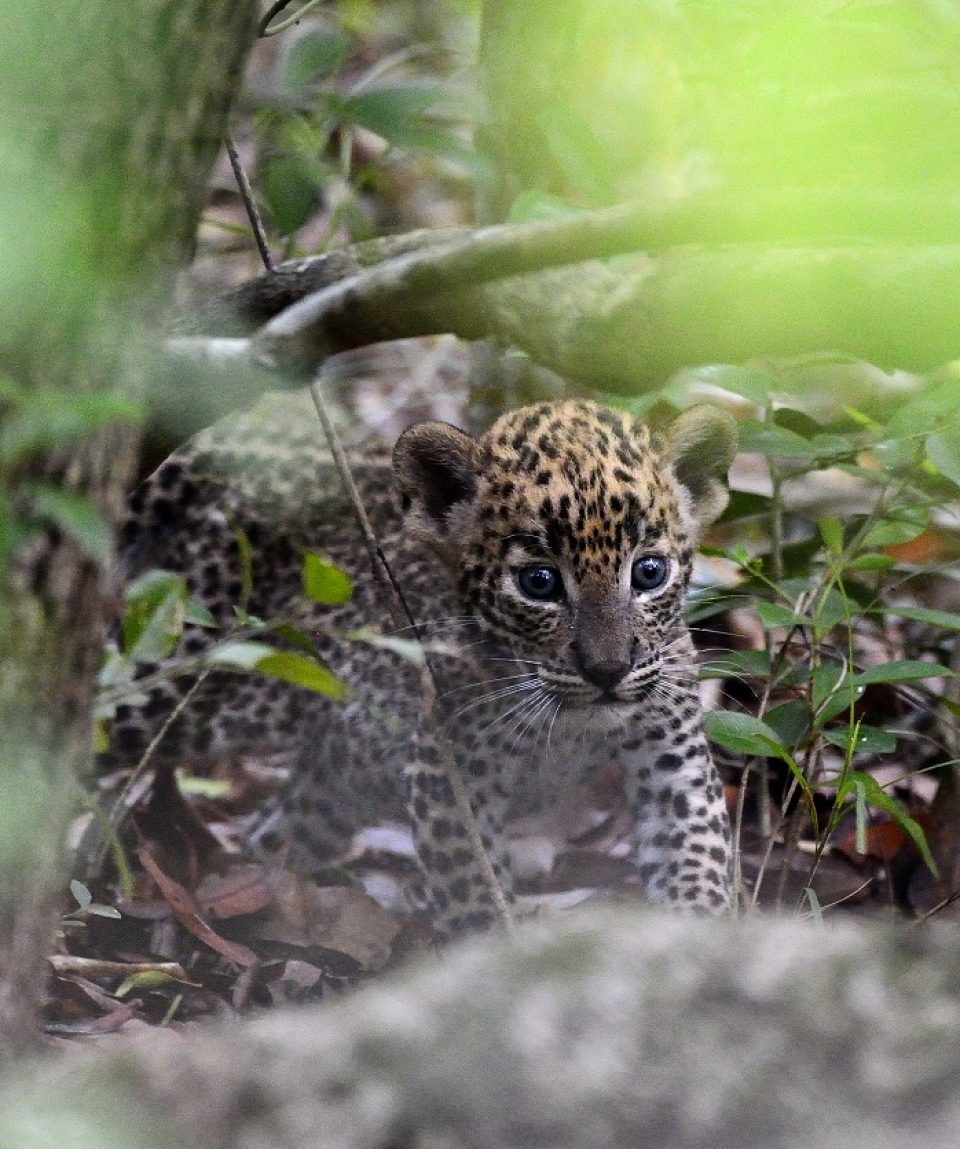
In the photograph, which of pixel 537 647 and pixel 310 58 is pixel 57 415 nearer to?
pixel 537 647

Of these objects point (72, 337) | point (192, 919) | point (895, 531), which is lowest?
point (192, 919)

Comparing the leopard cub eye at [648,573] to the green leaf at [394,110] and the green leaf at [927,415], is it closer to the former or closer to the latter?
the green leaf at [927,415]

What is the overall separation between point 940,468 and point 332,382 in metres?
5.25

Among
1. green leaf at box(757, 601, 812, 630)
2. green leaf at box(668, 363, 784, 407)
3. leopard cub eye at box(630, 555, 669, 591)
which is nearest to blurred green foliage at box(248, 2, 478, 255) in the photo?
green leaf at box(668, 363, 784, 407)

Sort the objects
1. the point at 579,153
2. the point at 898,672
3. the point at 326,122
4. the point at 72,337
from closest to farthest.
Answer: the point at 72,337, the point at 898,672, the point at 579,153, the point at 326,122

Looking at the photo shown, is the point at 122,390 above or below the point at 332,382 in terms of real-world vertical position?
above

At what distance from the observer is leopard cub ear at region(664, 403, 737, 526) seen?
534cm

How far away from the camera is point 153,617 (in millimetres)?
3879

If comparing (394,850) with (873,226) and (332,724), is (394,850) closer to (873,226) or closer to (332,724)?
(332,724)

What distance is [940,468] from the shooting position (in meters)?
4.41

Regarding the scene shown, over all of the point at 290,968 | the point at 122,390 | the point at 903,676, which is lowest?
the point at 290,968

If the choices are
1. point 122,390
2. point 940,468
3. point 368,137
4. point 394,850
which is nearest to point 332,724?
point 394,850

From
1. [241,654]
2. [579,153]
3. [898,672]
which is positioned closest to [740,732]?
[898,672]

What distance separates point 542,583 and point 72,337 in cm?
267
